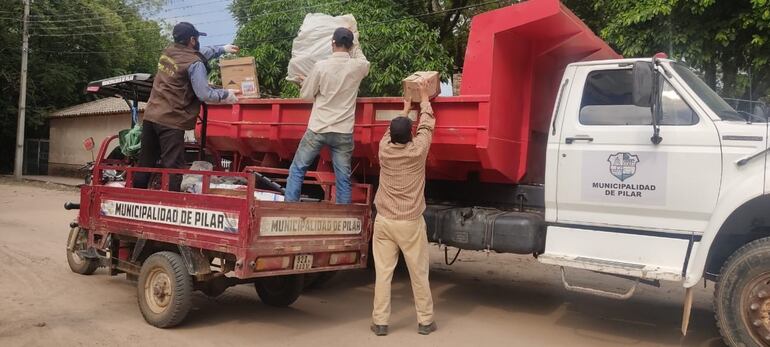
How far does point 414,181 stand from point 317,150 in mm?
958

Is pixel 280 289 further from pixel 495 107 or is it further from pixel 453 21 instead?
pixel 453 21

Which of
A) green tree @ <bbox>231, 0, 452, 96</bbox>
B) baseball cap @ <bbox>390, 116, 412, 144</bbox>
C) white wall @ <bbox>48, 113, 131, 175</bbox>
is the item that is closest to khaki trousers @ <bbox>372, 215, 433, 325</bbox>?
baseball cap @ <bbox>390, 116, 412, 144</bbox>

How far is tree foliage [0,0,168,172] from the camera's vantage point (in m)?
26.8

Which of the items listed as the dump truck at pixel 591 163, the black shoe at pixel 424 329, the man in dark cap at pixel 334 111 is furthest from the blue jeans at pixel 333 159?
the black shoe at pixel 424 329

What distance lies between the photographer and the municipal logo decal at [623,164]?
16.3 feet

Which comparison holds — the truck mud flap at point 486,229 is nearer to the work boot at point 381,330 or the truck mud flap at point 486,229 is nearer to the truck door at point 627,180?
the truck door at point 627,180

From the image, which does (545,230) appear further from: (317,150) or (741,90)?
(741,90)

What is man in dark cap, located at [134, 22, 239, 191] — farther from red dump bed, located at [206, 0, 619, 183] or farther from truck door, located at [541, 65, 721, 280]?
truck door, located at [541, 65, 721, 280]

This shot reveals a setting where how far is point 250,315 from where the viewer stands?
5973 mm

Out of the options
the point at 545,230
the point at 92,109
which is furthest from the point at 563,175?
the point at 92,109

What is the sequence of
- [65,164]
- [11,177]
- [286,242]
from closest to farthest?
1. [286,242]
2. [11,177]
3. [65,164]

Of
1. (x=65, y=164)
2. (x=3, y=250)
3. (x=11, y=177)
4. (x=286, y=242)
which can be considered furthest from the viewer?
(x=65, y=164)

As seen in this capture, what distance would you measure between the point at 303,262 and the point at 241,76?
8.86 ft

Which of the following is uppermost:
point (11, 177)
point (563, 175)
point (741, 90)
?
point (741, 90)
